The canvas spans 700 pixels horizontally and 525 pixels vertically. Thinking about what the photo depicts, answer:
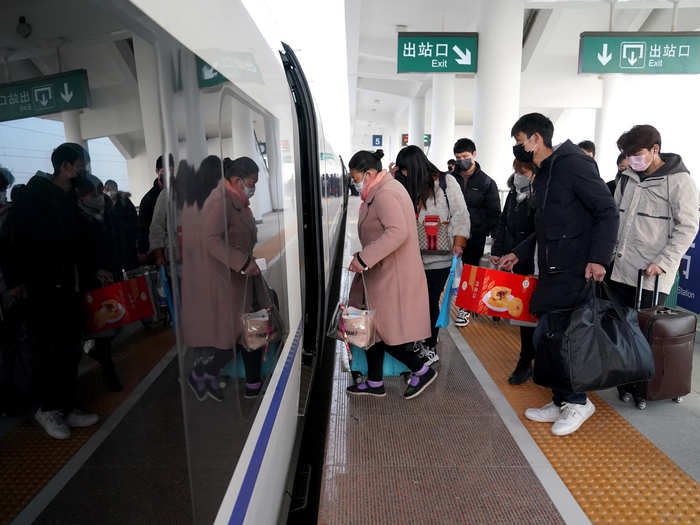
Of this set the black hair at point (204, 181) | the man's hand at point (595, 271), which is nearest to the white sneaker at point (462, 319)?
the man's hand at point (595, 271)

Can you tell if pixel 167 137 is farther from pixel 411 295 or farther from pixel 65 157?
pixel 411 295

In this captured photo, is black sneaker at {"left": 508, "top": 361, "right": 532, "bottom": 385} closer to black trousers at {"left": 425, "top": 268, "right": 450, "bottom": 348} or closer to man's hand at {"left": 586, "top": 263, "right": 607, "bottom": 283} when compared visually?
black trousers at {"left": 425, "top": 268, "right": 450, "bottom": 348}

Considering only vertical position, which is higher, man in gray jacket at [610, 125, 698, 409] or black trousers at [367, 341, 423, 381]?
man in gray jacket at [610, 125, 698, 409]

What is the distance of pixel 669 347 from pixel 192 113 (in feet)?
10.00

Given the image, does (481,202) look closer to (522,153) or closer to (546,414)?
(522,153)

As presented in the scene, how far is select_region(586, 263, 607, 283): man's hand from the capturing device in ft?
8.38

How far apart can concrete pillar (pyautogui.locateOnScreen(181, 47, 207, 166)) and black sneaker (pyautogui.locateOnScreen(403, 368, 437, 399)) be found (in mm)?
2561

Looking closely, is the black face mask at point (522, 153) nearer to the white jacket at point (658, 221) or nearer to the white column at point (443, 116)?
the white jacket at point (658, 221)

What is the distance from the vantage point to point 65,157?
64 centimetres

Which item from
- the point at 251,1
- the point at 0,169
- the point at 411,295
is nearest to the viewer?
the point at 0,169

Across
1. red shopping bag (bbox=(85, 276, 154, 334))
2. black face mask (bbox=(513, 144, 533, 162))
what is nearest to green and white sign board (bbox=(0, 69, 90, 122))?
red shopping bag (bbox=(85, 276, 154, 334))

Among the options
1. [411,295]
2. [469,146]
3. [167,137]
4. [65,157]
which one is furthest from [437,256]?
[65,157]

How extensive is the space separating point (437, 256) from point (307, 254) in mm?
977

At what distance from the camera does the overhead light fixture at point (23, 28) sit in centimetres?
56
